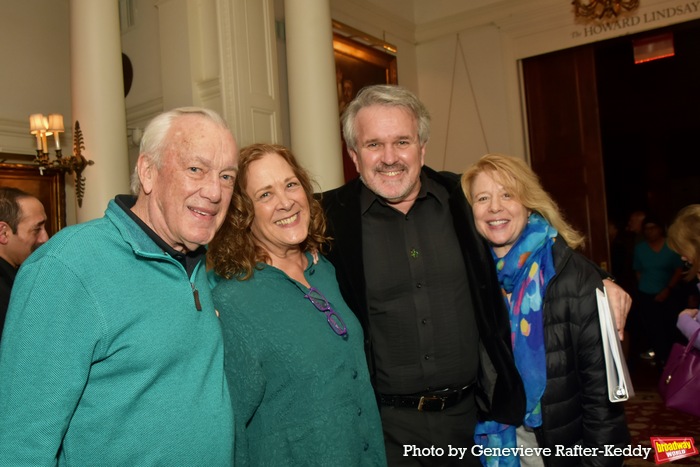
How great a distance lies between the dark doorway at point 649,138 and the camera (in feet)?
33.0

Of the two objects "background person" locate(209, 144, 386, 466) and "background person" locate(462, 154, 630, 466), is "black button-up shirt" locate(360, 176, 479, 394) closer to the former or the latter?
"background person" locate(462, 154, 630, 466)

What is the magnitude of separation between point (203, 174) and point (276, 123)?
429 cm

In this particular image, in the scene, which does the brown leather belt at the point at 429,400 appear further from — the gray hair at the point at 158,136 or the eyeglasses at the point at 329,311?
the gray hair at the point at 158,136

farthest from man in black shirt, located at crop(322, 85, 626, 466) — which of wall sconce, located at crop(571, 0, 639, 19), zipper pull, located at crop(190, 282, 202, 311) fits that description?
wall sconce, located at crop(571, 0, 639, 19)

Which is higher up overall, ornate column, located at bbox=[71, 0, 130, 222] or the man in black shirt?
ornate column, located at bbox=[71, 0, 130, 222]

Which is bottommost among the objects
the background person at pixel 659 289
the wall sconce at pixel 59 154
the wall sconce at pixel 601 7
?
the background person at pixel 659 289

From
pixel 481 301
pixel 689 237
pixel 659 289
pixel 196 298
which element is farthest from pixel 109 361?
pixel 659 289

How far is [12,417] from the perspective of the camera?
1159 millimetres

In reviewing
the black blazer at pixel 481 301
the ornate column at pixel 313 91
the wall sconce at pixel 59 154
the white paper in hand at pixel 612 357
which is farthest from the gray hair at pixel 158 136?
the wall sconce at pixel 59 154

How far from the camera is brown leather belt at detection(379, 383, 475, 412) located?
7.20 feet

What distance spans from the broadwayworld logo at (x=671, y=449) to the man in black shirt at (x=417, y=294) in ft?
4.05

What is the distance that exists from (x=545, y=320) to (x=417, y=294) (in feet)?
1.70

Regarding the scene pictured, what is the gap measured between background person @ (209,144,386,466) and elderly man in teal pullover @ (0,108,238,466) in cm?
16

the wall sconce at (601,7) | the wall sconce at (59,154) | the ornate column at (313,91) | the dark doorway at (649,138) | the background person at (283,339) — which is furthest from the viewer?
the dark doorway at (649,138)
